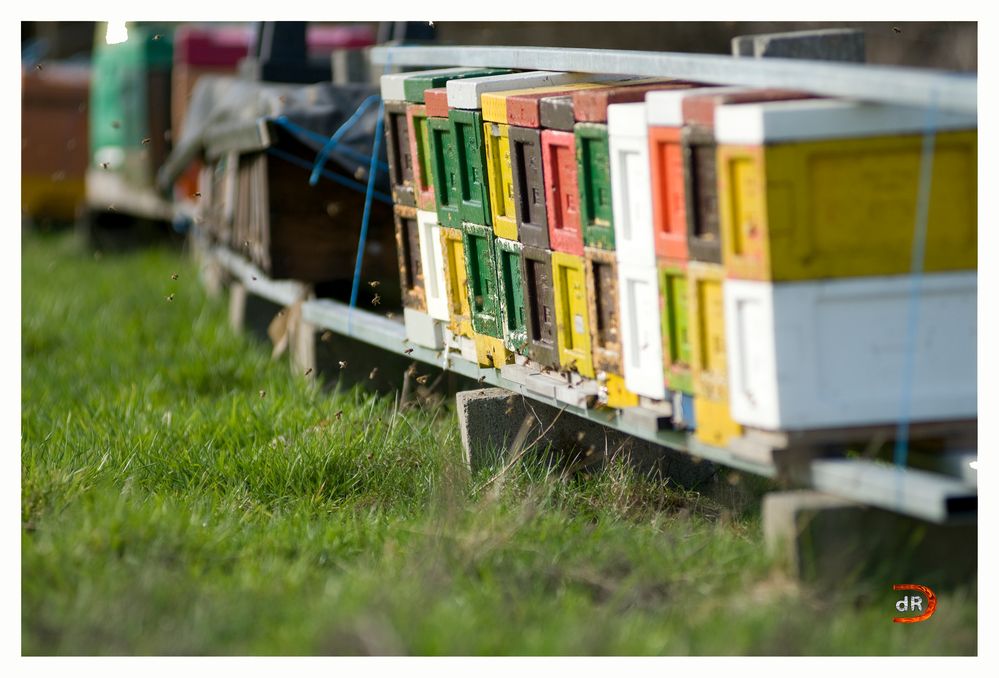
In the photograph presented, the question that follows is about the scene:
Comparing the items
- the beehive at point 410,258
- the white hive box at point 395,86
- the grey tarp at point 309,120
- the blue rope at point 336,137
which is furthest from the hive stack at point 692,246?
the blue rope at point 336,137

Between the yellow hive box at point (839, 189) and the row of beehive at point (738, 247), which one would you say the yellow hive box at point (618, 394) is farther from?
the yellow hive box at point (839, 189)

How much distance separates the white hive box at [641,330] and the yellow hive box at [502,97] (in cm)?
85

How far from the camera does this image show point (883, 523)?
420 centimetres

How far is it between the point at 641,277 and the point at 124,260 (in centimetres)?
991

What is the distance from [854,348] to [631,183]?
0.92 metres

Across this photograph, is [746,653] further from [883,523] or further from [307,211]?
[307,211]

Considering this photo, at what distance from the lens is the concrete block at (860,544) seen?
414 cm

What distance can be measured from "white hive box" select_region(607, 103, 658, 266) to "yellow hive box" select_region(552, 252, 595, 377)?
0.33 metres

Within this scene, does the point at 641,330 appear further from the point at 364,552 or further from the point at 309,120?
the point at 309,120

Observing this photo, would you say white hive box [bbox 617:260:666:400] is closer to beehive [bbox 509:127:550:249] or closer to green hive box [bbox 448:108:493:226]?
beehive [bbox 509:127:550:249]

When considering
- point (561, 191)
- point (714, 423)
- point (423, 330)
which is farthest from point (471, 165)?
point (714, 423)

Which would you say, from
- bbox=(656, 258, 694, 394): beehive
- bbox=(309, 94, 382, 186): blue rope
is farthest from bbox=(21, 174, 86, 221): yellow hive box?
bbox=(656, 258, 694, 394): beehive

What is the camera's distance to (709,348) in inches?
168
